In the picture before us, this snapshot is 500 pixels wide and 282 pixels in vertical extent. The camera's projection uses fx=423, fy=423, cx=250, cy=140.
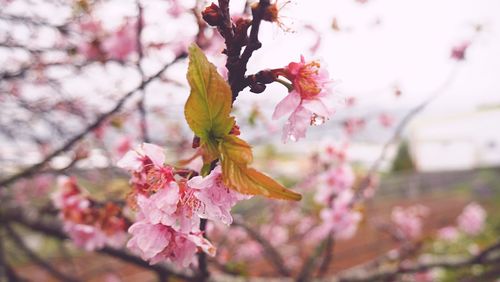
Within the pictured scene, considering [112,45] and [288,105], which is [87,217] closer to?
[288,105]

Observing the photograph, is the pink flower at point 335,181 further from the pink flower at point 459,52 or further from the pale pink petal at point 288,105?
the pale pink petal at point 288,105

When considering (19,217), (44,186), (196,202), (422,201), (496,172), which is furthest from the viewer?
(496,172)

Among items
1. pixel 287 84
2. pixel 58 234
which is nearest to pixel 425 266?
pixel 58 234

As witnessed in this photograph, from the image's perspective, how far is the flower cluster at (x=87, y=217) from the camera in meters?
1.02

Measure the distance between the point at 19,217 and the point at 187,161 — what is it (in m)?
1.39

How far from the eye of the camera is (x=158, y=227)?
554 millimetres

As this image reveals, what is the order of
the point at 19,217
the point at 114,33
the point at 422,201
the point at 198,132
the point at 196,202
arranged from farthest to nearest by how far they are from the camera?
1. the point at 422,201
2. the point at 114,33
3. the point at 19,217
4. the point at 196,202
5. the point at 198,132

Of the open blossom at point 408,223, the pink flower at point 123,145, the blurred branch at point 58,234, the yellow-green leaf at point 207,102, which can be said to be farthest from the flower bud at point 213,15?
the open blossom at point 408,223

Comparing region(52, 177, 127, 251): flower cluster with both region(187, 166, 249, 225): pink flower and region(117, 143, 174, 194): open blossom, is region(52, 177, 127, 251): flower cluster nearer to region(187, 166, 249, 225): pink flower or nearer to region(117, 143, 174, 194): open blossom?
region(117, 143, 174, 194): open blossom

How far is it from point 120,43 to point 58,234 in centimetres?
113

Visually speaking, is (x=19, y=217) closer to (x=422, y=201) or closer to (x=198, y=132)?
(x=198, y=132)

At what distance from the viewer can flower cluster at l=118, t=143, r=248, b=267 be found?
19.0 inches

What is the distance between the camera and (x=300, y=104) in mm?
517

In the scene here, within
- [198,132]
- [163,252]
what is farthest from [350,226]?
[198,132]
